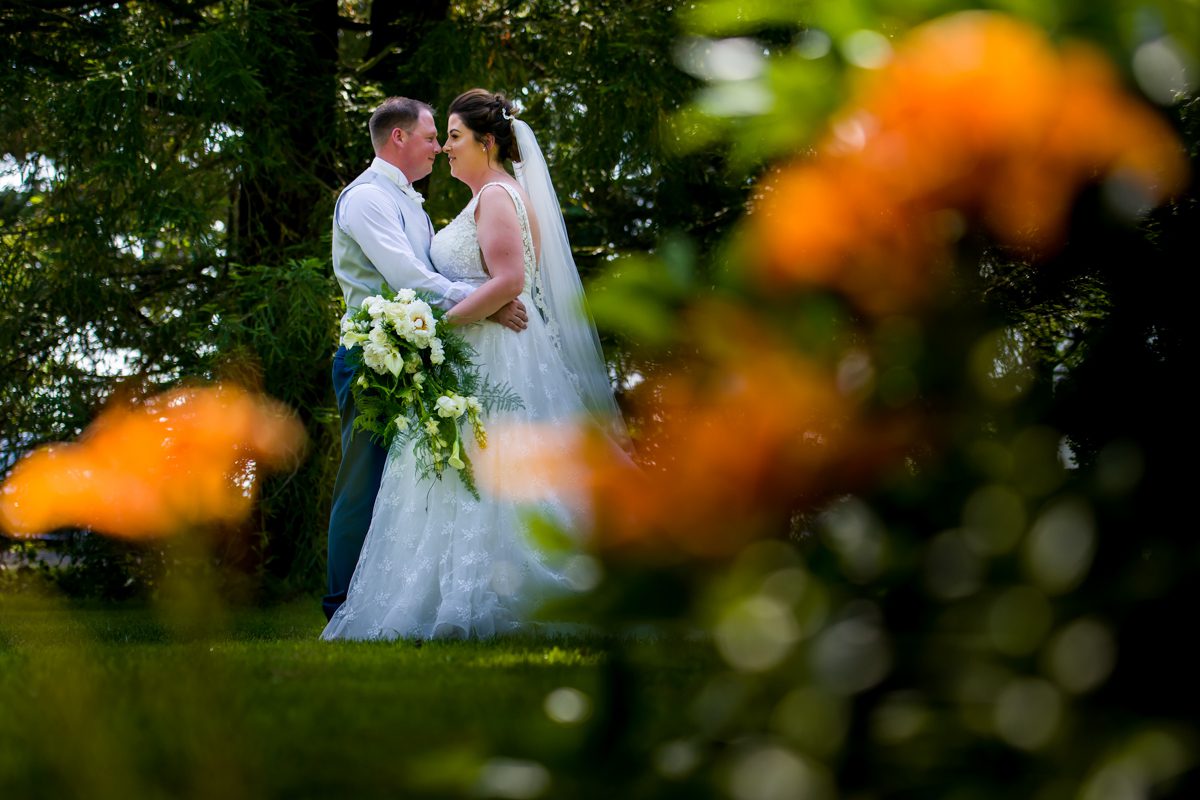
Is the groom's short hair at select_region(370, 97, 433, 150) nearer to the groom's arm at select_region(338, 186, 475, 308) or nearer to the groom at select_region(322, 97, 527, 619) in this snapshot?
the groom at select_region(322, 97, 527, 619)

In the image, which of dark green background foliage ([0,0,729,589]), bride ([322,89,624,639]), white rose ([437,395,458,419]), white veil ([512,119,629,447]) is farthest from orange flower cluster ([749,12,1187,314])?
dark green background foliage ([0,0,729,589])

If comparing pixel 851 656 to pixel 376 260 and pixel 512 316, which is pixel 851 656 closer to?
pixel 512 316

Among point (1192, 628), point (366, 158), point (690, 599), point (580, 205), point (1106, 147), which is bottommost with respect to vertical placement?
point (580, 205)

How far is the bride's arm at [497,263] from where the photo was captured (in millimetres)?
4965

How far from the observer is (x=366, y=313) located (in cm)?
486

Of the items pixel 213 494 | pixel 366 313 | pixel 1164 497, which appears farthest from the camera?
pixel 366 313

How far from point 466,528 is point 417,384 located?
1.81 feet

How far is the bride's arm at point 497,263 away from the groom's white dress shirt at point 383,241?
10 cm

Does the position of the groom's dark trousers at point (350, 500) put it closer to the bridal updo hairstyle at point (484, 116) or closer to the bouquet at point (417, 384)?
the bouquet at point (417, 384)

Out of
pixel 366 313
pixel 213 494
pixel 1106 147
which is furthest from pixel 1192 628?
pixel 366 313

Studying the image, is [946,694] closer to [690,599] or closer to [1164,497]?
[690,599]

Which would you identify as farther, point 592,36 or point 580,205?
point 580,205

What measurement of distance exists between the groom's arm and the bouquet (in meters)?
0.11

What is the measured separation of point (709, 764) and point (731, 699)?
0.09 metres
